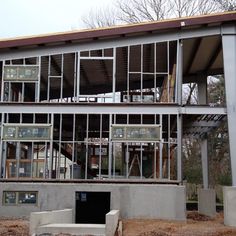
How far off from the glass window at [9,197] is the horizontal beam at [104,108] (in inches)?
138

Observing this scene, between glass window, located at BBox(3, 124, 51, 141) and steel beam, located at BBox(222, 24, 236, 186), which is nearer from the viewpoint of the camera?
steel beam, located at BBox(222, 24, 236, 186)

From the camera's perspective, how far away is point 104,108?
19.8 metres

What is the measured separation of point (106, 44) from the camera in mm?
20344

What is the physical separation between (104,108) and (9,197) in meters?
5.34

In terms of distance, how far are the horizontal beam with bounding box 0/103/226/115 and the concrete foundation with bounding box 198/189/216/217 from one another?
5.58 meters

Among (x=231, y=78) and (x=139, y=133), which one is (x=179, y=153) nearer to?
(x=139, y=133)

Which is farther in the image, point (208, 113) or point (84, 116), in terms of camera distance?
point (84, 116)

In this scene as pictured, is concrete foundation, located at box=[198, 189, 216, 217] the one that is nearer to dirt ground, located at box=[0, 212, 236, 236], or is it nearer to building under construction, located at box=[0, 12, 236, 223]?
building under construction, located at box=[0, 12, 236, 223]

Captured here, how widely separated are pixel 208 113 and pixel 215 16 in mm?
4081

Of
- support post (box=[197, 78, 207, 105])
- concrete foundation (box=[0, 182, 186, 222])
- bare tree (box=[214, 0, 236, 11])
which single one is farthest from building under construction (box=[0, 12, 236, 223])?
bare tree (box=[214, 0, 236, 11])

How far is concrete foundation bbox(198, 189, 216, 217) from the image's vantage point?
23266 millimetres

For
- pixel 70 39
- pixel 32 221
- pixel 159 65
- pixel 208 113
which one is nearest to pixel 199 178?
pixel 159 65

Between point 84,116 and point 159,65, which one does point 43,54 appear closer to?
point 84,116

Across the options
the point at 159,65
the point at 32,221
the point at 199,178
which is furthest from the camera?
the point at 199,178
